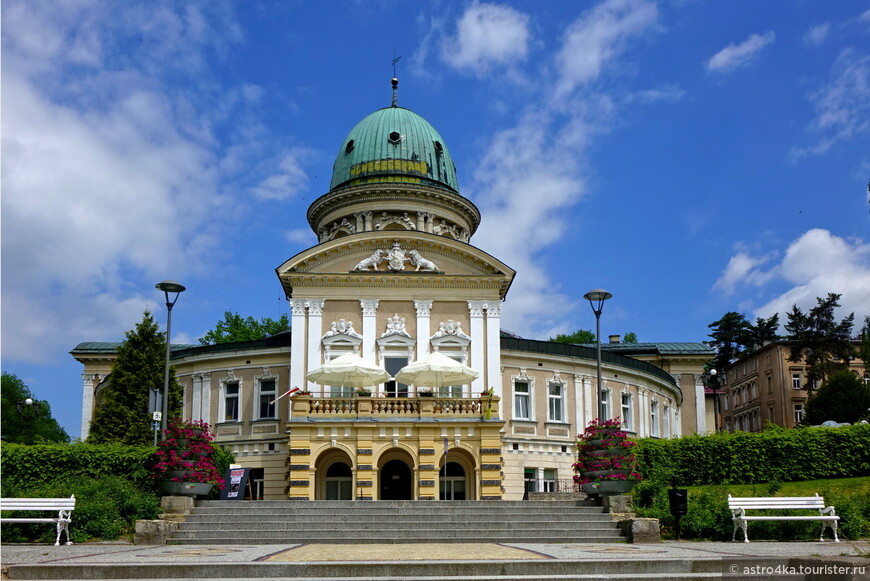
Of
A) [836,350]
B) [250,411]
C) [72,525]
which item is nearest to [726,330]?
[836,350]

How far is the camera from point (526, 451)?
39.9 metres

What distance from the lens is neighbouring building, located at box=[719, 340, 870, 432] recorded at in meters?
83.4

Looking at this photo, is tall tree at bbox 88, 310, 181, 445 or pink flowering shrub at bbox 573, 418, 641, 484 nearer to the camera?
pink flowering shrub at bbox 573, 418, 641, 484

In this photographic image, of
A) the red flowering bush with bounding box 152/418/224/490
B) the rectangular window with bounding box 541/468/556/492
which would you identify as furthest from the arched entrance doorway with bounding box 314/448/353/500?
the red flowering bush with bounding box 152/418/224/490

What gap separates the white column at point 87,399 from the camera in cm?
5078

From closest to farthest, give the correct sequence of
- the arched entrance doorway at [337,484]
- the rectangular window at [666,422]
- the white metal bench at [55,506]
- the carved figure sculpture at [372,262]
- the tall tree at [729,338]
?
the white metal bench at [55,506], the arched entrance doorway at [337,484], the carved figure sculpture at [372,262], the rectangular window at [666,422], the tall tree at [729,338]

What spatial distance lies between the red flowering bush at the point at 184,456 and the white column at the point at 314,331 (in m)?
13.7

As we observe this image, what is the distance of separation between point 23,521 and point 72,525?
5.01 ft

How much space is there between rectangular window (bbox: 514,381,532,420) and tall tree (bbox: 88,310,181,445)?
15246 millimetres

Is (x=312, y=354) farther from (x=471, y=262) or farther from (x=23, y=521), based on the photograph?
(x=23, y=521)

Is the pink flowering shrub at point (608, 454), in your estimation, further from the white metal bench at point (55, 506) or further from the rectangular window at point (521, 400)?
the rectangular window at point (521, 400)

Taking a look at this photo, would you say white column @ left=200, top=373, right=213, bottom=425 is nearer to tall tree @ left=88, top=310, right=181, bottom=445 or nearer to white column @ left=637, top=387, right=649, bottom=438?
tall tree @ left=88, top=310, right=181, bottom=445

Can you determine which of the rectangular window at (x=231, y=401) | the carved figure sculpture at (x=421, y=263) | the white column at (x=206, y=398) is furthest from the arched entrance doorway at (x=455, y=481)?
the white column at (x=206, y=398)

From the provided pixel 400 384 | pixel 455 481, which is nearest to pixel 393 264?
pixel 400 384
